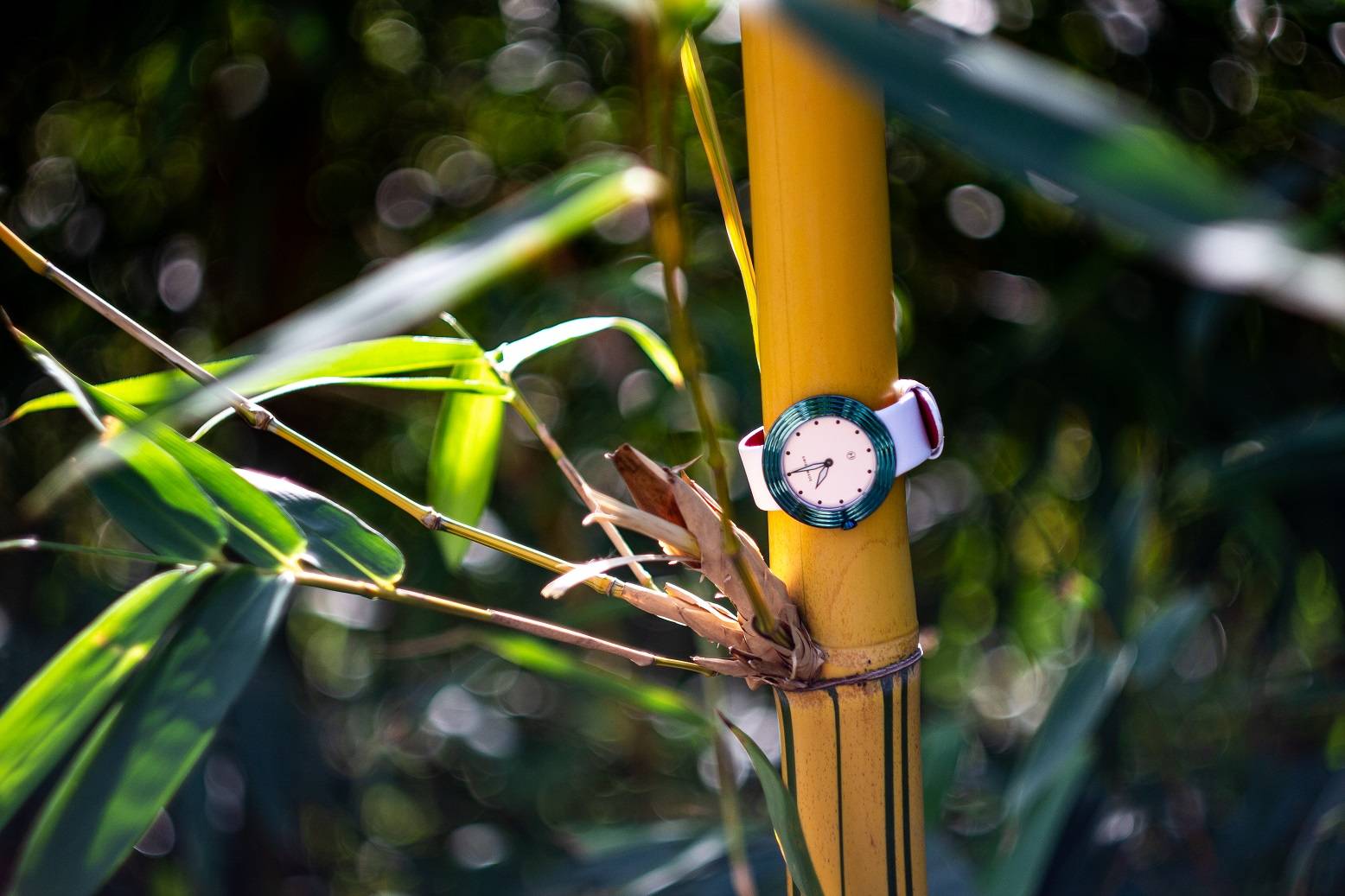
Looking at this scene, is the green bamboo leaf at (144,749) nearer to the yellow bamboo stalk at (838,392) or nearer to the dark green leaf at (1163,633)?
the yellow bamboo stalk at (838,392)

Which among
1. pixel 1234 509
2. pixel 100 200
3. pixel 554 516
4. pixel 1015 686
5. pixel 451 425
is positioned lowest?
pixel 1015 686

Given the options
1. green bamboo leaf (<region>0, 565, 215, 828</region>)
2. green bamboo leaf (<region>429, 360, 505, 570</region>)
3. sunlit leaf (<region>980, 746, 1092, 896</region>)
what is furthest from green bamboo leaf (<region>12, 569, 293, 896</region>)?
sunlit leaf (<region>980, 746, 1092, 896</region>)

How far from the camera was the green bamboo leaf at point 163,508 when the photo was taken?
0.87ft

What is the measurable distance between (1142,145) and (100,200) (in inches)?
34.4

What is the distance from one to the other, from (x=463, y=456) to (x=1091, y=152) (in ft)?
0.91

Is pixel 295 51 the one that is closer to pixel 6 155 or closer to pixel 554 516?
pixel 6 155

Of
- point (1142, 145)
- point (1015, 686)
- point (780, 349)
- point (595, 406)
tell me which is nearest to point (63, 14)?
point (595, 406)

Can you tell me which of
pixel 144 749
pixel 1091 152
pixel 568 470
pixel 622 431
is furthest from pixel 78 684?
pixel 622 431

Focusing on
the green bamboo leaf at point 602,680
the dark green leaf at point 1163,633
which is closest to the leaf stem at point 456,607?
the green bamboo leaf at point 602,680

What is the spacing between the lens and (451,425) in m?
0.37

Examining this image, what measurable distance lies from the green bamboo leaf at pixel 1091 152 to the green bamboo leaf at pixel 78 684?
0.21 metres

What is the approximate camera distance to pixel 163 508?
0.27 metres

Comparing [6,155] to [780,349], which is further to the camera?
[6,155]

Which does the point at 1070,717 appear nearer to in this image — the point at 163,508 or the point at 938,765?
the point at 938,765
